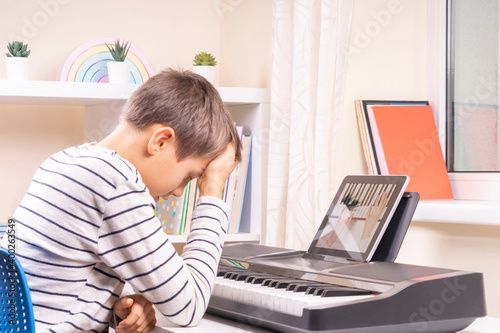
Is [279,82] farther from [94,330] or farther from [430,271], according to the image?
[94,330]

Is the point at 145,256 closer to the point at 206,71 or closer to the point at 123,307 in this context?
the point at 123,307

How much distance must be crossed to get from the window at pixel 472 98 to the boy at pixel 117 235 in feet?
3.27

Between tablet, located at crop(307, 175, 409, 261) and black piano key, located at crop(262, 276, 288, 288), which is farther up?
tablet, located at crop(307, 175, 409, 261)

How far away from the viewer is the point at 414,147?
72.8 inches

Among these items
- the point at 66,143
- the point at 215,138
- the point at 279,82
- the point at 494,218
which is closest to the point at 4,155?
the point at 66,143

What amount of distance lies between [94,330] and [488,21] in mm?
1328

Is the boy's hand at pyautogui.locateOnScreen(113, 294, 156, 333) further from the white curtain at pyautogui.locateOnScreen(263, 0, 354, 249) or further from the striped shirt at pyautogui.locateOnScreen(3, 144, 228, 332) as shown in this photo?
the white curtain at pyautogui.locateOnScreen(263, 0, 354, 249)

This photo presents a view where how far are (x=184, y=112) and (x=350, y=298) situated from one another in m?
0.38

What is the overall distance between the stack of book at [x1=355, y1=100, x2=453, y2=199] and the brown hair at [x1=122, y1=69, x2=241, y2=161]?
841mm

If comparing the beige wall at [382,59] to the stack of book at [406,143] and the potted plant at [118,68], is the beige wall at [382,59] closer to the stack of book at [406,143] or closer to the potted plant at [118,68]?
the stack of book at [406,143]

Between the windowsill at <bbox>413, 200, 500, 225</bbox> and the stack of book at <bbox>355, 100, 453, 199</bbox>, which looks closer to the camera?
the windowsill at <bbox>413, 200, 500, 225</bbox>

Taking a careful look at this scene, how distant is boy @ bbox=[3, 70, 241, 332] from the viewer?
93 cm

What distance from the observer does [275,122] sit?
186 centimetres

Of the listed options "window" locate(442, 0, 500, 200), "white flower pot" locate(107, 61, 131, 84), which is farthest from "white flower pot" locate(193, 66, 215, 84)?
"window" locate(442, 0, 500, 200)
